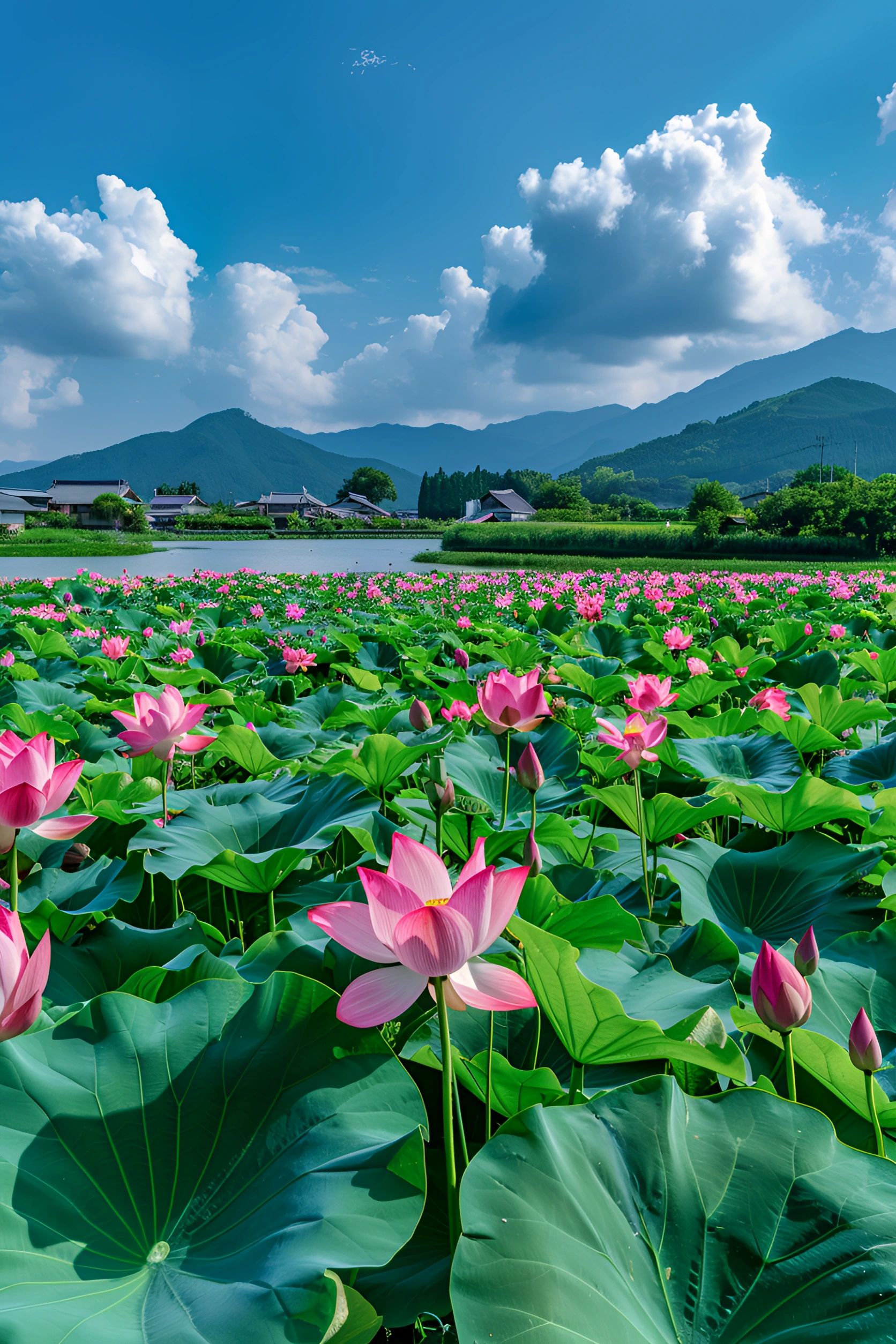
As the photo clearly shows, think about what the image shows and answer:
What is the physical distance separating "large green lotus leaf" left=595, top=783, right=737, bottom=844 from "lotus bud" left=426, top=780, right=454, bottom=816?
0.43 metres

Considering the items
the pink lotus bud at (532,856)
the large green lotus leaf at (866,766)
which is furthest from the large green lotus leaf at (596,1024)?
the large green lotus leaf at (866,766)

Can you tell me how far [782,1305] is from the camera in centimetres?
51

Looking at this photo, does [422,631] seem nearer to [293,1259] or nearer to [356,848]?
[356,848]

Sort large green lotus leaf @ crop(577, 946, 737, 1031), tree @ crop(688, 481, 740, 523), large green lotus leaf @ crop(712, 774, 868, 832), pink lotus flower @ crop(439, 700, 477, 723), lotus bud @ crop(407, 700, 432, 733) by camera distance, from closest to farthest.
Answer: large green lotus leaf @ crop(577, 946, 737, 1031) < large green lotus leaf @ crop(712, 774, 868, 832) < lotus bud @ crop(407, 700, 432, 733) < pink lotus flower @ crop(439, 700, 477, 723) < tree @ crop(688, 481, 740, 523)

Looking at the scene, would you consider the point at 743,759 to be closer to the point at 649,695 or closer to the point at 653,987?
the point at 649,695

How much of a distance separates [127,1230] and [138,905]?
90 centimetres

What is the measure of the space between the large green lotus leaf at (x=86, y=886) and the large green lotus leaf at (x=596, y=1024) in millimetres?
762

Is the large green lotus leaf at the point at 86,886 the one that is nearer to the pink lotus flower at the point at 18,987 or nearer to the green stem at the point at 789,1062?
the pink lotus flower at the point at 18,987

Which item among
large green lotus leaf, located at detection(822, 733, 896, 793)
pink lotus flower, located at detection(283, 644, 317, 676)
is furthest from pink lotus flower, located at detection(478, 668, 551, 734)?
pink lotus flower, located at detection(283, 644, 317, 676)

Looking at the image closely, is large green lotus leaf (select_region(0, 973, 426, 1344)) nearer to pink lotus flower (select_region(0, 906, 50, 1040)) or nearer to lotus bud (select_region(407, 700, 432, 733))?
pink lotus flower (select_region(0, 906, 50, 1040))

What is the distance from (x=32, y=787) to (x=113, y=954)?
0.33m

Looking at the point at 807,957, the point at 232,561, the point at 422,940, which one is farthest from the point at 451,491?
the point at 422,940

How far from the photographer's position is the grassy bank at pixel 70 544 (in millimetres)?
26391

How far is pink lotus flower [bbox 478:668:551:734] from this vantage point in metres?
1.37
